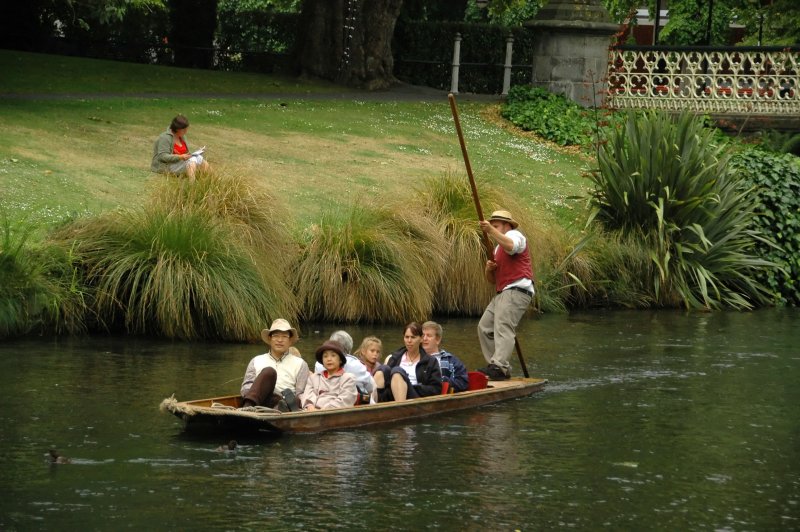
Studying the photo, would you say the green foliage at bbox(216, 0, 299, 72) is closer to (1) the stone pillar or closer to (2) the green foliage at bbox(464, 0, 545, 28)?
(1) the stone pillar

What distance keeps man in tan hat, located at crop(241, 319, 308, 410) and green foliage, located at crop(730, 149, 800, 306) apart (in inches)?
479

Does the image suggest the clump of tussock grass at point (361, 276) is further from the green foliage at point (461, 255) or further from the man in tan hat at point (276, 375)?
the man in tan hat at point (276, 375)

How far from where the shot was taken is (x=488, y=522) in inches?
403

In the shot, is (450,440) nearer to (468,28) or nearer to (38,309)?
(38,309)

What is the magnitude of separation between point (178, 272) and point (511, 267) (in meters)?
4.05

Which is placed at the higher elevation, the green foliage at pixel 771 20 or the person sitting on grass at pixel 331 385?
the green foliage at pixel 771 20

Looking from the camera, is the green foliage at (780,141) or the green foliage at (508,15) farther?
the green foliage at (508,15)

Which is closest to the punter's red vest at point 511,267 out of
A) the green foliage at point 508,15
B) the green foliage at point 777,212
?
the green foliage at point 777,212

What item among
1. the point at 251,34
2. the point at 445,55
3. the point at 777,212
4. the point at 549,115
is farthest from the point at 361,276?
the point at 251,34

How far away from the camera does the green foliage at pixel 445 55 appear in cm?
3834

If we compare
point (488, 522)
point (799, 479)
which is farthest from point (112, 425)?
point (799, 479)

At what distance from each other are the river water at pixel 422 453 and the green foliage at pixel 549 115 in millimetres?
13174

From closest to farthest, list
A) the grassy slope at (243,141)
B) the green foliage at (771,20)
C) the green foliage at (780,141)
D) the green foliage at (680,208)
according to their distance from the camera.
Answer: the grassy slope at (243,141) < the green foliage at (680,208) < the green foliage at (780,141) < the green foliage at (771,20)

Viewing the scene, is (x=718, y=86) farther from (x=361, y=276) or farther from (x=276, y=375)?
(x=276, y=375)
